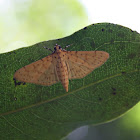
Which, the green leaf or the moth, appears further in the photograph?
the moth

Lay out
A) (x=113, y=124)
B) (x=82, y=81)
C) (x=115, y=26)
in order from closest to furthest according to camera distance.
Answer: (x=115, y=26), (x=82, y=81), (x=113, y=124)

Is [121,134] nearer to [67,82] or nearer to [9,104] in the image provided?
[67,82]

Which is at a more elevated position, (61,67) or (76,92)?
(61,67)

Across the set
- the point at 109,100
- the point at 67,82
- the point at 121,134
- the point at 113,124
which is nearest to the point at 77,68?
the point at 67,82

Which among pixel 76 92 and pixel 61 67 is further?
pixel 61 67
